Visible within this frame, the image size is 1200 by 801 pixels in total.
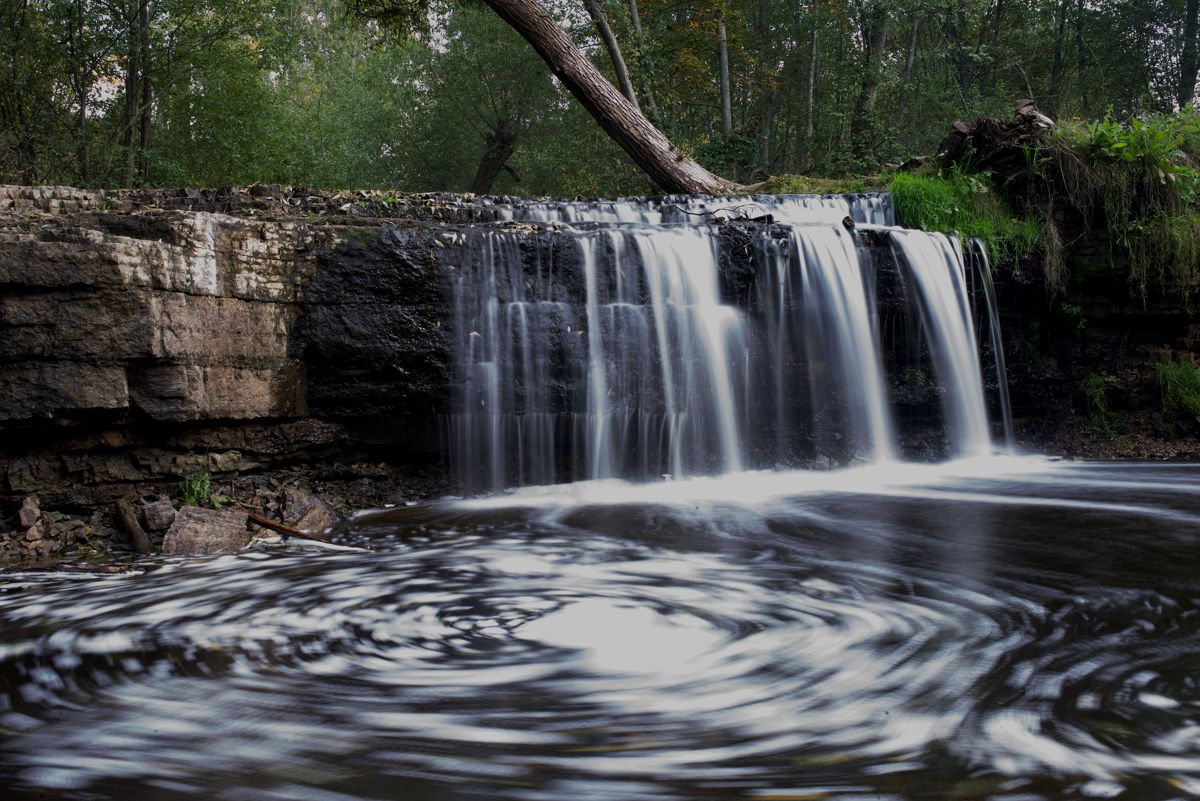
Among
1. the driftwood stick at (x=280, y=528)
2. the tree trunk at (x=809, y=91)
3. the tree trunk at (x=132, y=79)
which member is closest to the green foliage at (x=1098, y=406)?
the driftwood stick at (x=280, y=528)

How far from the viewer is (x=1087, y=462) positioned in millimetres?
9133

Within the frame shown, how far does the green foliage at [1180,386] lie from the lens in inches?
380

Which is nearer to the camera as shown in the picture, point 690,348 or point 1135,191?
point 690,348

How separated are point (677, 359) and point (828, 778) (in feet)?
19.4

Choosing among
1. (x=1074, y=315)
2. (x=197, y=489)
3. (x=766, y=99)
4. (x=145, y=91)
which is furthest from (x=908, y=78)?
(x=197, y=489)

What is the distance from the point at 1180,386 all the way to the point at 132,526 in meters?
10.3

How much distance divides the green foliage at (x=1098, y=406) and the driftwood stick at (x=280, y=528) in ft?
27.3

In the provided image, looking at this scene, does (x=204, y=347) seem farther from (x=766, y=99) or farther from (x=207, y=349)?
(x=766, y=99)

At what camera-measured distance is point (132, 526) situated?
604 centimetres

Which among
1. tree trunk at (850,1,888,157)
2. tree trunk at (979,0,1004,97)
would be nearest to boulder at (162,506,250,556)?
tree trunk at (850,1,888,157)

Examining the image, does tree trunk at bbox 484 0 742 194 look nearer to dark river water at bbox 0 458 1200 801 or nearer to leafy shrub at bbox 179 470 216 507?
dark river water at bbox 0 458 1200 801

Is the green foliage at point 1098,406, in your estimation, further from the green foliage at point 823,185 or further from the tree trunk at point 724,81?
the tree trunk at point 724,81

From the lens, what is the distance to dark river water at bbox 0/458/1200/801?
95.7 inches

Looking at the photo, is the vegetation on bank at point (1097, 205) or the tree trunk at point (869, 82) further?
the tree trunk at point (869, 82)
